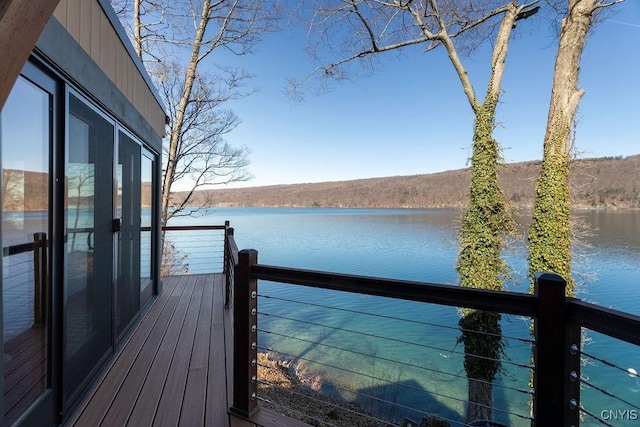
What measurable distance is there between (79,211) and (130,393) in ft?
4.01

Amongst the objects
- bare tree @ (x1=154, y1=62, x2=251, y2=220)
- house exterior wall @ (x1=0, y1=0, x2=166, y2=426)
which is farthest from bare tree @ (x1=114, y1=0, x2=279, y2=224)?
house exterior wall @ (x1=0, y1=0, x2=166, y2=426)

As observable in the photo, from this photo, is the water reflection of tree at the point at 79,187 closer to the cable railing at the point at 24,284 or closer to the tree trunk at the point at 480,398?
the cable railing at the point at 24,284

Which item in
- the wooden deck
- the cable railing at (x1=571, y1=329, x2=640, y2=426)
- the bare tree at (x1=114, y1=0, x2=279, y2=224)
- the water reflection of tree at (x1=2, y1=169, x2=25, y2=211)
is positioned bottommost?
the cable railing at (x1=571, y1=329, x2=640, y2=426)

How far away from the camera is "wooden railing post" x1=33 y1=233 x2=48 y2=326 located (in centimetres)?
161

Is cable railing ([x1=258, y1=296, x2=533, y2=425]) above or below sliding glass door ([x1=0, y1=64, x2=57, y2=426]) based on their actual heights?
below

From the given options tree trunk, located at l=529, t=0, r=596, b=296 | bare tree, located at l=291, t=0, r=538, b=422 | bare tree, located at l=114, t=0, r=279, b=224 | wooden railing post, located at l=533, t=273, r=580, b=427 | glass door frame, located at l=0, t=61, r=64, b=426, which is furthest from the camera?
bare tree, located at l=114, t=0, r=279, b=224

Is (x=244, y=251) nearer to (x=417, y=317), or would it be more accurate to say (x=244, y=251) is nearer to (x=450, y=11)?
(x=450, y=11)

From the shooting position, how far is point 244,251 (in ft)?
6.23

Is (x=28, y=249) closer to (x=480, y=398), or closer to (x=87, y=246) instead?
(x=87, y=246)

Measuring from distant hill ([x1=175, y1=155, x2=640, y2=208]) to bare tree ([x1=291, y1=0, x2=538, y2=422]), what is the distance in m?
0.63

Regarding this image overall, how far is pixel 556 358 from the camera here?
1159 millimetres

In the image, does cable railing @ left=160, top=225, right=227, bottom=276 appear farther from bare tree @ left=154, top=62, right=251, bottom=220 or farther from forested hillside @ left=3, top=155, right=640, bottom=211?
forested hillside @ left=3, top=155, right=640, bottom=211

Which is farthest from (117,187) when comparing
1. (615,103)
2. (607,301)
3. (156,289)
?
(615,103)

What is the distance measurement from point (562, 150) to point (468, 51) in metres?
3.58
